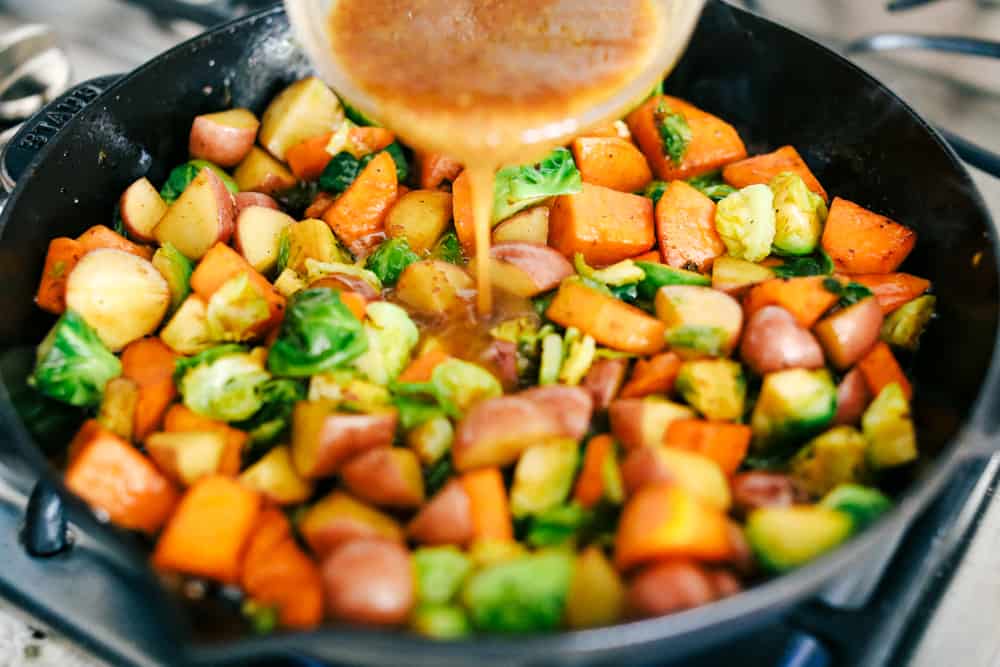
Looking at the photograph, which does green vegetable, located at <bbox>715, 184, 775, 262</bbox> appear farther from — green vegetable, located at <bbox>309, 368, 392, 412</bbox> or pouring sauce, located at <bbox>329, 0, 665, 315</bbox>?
green vegetable, located at <bbox>309, 368, 392, 412</bbox>

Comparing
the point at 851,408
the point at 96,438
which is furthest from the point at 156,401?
the point at 851,408

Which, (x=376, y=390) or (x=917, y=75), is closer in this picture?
(x=376, y=390)

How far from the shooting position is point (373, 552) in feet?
4.34

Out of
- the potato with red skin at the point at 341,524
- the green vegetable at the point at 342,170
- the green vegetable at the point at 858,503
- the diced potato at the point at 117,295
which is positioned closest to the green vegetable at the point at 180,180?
the green vegetable at the point at 342,170

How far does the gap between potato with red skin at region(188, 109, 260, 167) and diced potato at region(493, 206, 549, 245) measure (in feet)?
2.44

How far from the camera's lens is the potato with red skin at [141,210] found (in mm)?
2078

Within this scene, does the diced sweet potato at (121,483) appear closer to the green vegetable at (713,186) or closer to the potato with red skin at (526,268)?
the potato with red skin at (526,268)

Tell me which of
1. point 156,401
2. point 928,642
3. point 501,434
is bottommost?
point 928,642

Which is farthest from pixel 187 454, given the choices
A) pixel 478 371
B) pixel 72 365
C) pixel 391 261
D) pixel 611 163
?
pixel 611 163

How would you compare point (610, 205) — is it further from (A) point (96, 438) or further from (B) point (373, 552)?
(A) point (96, 438)

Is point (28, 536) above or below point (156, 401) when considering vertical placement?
below

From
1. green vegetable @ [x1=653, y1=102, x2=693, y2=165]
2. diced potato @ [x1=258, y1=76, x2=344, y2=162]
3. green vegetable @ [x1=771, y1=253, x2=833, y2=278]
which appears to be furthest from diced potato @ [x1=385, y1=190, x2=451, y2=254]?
green vegetable @ [x1=771, y1=253, x2=833, y2=278]

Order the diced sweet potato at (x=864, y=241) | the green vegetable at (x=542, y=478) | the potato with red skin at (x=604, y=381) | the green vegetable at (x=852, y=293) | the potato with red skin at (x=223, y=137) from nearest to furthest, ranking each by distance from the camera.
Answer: the green vegetable at (x=542, y=478)
the potato with red skin at (x=604, y=381)
the green vegetable at (x=852, y=293)
the diced sweet potato at (x=864, y=241)
the potato with red skin at (x=223, y=137)

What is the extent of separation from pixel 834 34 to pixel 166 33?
8.31 feet
